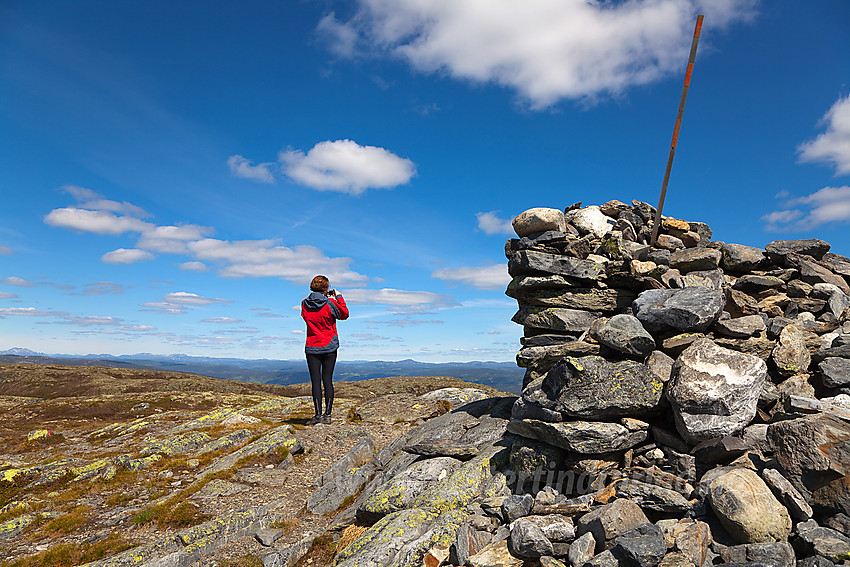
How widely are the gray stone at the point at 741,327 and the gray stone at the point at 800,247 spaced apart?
227 inches

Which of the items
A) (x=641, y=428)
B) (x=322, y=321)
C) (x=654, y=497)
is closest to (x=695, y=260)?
(x=641, y=428)

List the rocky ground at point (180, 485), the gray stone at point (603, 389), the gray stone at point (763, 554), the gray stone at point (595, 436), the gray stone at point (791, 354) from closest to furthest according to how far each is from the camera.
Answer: the gray stone at point (763, 554) → the gray stone at point (595, 436) → the gray stone at point (603, 389) → the gray stone at point (791, 354) → the rocky ground at point (180, 485)

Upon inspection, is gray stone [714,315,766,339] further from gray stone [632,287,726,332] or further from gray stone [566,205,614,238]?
gray stone [566,205,614,238]

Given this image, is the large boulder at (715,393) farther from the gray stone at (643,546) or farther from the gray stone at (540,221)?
the gray stone at (540,221)

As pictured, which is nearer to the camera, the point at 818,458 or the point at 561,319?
the point at 818,458

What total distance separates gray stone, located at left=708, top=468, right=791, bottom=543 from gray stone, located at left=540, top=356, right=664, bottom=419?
2.76 m

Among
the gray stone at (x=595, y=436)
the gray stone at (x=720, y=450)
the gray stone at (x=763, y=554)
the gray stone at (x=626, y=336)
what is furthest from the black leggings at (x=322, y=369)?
the gray stone at (x=763, y=554)

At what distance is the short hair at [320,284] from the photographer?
63.0 feet

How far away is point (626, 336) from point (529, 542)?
6280 millimetres

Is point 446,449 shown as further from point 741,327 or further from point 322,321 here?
point 741,327

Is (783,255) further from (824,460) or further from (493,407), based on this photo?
(493,407)

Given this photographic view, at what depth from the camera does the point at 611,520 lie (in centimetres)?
770

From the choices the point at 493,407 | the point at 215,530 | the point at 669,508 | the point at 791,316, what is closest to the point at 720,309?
the point at 791,316

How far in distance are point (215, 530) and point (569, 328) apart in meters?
13.2
